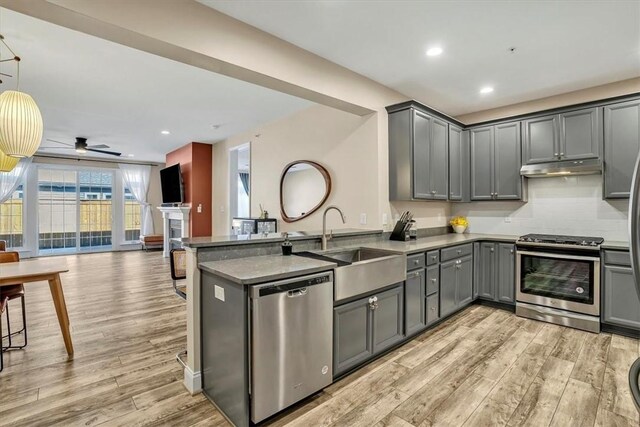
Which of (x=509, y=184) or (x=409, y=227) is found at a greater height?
(x=509, y=184)

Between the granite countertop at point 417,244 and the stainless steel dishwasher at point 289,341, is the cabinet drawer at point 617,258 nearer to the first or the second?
the granite countertop at point 417,244

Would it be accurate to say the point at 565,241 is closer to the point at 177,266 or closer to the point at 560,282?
the point at 560,282

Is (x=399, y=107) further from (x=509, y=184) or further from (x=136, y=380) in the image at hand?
Answer: (x=136, y=380)

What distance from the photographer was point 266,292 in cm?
178

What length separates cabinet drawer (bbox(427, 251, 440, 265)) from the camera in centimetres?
317

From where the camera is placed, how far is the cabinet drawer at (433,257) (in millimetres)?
3172

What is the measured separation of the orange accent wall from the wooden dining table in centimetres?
412

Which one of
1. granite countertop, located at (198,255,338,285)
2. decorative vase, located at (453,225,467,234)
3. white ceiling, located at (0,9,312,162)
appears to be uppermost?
white ceiling, located at (0,9,312,162)

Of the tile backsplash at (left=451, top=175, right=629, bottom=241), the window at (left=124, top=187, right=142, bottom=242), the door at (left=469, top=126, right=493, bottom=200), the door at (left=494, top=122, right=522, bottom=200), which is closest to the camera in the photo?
the tile backsplash at (left=451, top=175, right=629, bottom=241)

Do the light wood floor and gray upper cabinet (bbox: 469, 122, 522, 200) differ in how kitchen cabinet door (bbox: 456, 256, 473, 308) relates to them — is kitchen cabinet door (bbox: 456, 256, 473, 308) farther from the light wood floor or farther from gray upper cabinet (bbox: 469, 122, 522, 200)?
gray upper cabinet (bbox: 469, 122, 522, 200)

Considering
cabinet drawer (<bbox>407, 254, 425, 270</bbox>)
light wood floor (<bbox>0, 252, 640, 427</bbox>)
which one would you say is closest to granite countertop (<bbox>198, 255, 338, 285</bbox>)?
light wood floor (<bbox>0, 252, 640, 427</bbox>)

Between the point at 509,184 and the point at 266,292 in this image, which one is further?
the point at 509,184

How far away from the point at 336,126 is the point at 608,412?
363 centimetres

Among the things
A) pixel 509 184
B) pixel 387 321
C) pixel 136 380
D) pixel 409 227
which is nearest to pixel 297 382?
pixel 387 321
